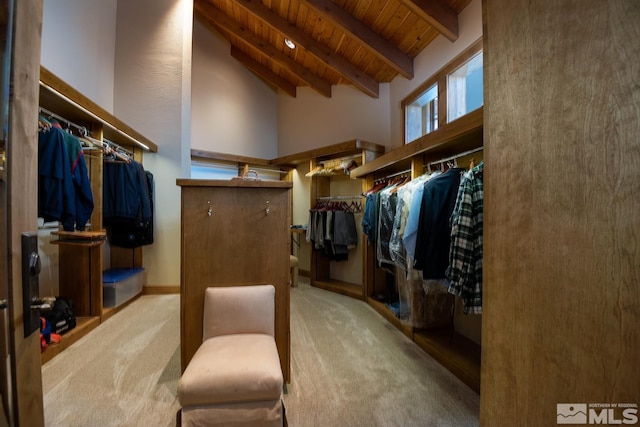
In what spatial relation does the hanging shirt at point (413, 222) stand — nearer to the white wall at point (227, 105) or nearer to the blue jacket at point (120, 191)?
the blue jacket at point (120, 191)

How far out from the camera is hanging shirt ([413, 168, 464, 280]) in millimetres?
1824

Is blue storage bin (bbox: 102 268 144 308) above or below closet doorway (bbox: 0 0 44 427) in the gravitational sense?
below

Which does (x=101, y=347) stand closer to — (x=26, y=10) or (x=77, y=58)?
(x=26, y=10)

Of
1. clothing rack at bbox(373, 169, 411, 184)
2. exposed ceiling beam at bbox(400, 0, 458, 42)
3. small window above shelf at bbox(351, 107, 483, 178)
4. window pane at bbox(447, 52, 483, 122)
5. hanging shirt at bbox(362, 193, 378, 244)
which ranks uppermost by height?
exposed ceiling beam at bbox(400, 0, 458, 42)

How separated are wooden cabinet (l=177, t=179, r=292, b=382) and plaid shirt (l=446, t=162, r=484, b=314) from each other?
1080mm

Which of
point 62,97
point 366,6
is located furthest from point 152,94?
point 366,6

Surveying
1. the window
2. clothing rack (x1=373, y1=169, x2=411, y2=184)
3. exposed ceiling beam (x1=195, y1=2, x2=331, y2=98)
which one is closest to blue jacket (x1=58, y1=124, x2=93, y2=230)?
the window

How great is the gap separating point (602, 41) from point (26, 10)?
1.49 meters

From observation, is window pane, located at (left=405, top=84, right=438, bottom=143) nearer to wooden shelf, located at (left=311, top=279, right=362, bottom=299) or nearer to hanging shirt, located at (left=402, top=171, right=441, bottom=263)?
hanging shirt, located at (left=402, top=171, right=441, bottom=263)

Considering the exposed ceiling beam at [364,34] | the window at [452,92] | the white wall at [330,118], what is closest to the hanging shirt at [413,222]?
the window at [452,92]

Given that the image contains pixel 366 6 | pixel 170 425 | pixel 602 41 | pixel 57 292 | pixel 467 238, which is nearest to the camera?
pixel 602 41

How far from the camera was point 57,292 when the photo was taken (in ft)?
8.41

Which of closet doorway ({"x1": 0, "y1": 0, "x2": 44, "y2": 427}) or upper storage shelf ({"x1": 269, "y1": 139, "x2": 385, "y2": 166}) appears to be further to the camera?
upper storage shelf ({"x1": 269, "y1": 139, "x2": 385, "y2": 166})

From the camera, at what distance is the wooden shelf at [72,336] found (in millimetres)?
1933
